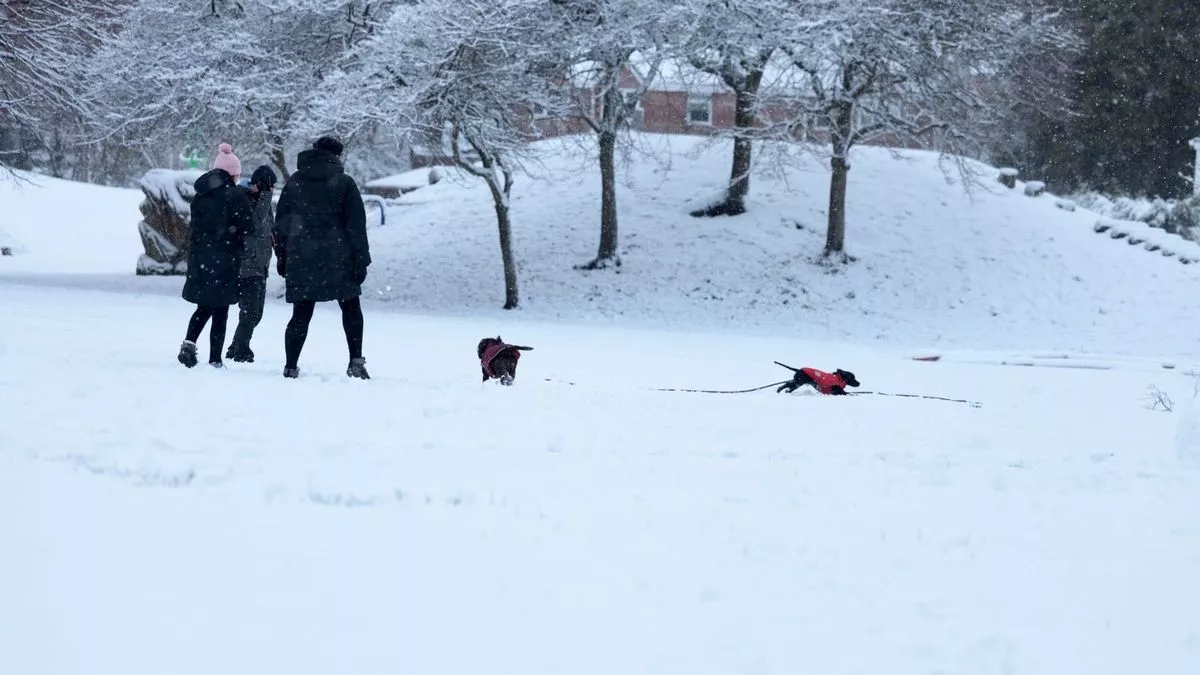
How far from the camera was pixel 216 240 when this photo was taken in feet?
31.7

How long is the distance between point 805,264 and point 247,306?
15.9 meters

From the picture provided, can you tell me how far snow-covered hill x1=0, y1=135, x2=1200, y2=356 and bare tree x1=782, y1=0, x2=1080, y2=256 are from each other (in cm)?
142

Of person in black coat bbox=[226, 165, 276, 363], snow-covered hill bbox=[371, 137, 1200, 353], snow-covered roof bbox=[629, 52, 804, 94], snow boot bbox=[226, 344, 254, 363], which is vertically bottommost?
snow-covered hill bbox=[371, 137, 1200, 353]

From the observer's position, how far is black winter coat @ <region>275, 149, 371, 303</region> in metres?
9.03

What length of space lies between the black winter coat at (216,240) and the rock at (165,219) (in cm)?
1681

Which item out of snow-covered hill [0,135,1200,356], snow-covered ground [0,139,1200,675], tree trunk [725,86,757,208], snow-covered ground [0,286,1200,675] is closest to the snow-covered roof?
tree trunk [725,86,757,208]

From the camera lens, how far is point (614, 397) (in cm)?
956

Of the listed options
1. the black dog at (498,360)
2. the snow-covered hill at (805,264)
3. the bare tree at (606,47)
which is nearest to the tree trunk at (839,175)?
the snow-covered hill at (805,264)

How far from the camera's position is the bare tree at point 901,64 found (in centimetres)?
2138

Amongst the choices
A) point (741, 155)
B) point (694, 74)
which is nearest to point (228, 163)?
point (694, 74)

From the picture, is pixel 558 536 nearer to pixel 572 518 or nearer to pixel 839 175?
pixel 572 518

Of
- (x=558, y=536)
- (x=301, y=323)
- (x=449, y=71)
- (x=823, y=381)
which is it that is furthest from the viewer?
(x=449, y=71)

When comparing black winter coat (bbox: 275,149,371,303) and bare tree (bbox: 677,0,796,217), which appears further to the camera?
bare tree (bbox: 677,0,796,217)

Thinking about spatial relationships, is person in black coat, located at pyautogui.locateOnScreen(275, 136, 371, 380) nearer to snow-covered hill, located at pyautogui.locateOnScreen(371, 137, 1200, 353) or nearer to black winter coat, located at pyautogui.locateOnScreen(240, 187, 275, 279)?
black winter coat, located at pyautogui.locateOnScreen(240, 187, 275, 279)
